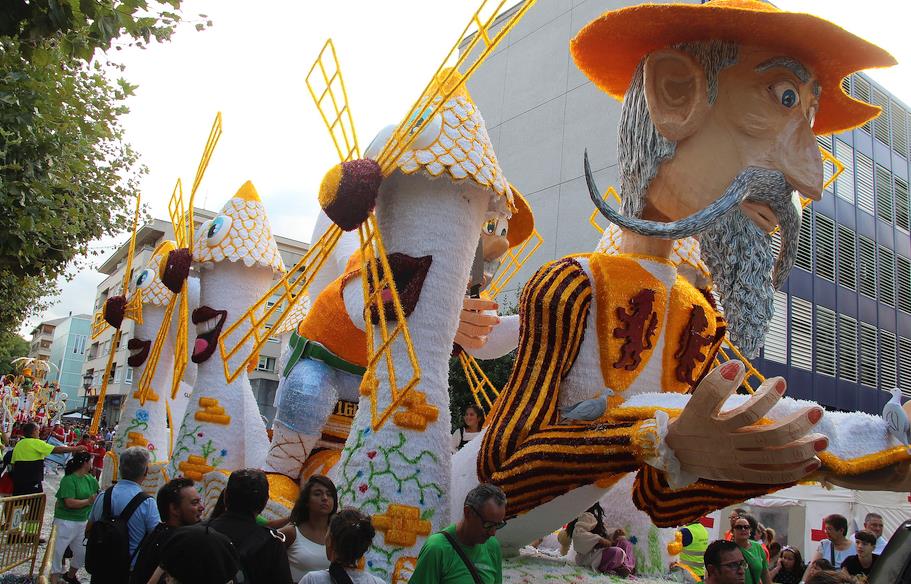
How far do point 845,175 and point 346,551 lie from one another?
15424mm

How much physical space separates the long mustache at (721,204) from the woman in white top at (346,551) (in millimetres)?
1288

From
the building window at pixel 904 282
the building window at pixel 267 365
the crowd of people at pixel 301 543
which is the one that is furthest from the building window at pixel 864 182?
the building window at pixel 267 365

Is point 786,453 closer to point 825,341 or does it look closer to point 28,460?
point 28,460

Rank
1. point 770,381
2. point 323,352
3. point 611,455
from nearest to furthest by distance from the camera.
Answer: point 770,381
point 611,455
point 323,352

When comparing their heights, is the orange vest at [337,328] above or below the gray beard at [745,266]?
below

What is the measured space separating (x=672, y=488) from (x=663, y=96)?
4.49 feet

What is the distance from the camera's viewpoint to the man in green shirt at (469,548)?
7.63 ft

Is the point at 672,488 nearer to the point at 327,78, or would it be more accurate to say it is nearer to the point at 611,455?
the point at 611,455

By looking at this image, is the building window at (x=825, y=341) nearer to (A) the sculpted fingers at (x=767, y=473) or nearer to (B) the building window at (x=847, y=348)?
(B) the building window at (x=847, y=348)

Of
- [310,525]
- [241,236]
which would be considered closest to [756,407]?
[310,525]

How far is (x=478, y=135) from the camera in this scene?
3.55 m

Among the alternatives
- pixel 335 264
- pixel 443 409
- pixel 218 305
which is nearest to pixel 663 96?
pixel 443 409

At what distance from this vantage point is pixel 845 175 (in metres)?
15.1

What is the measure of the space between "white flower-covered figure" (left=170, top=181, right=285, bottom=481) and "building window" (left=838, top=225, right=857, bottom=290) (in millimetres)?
12283
